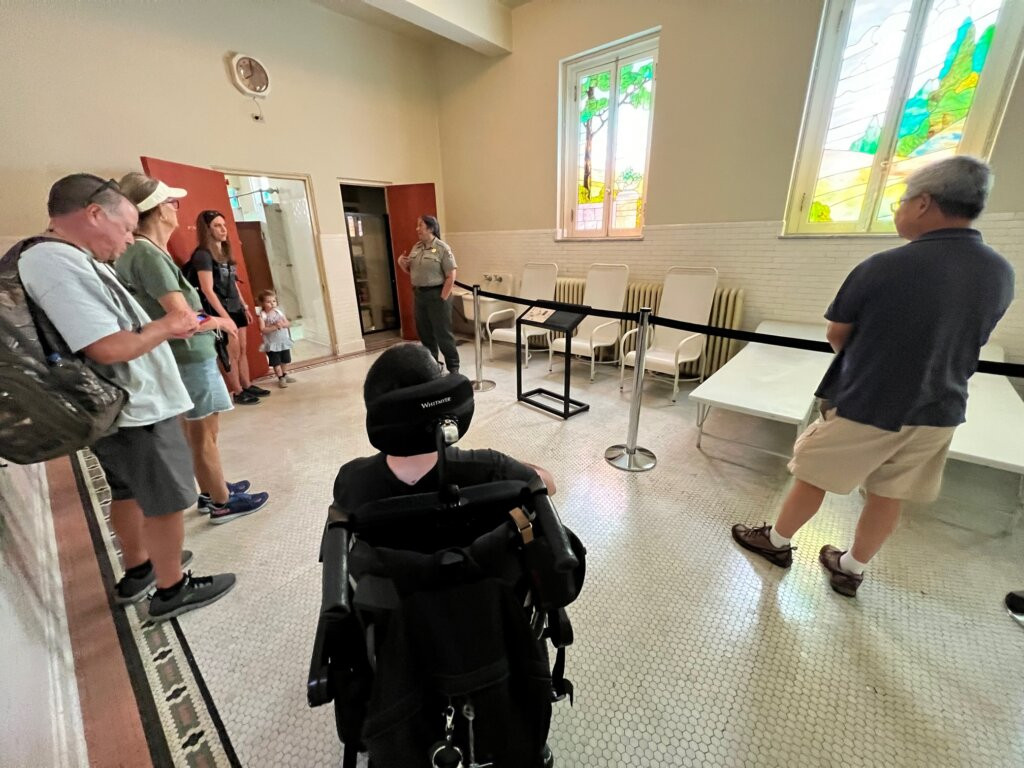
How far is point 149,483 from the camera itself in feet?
4.30

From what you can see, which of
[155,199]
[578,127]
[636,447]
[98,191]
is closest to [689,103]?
[578,127]

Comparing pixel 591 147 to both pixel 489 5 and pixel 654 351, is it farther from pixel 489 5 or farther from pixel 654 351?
pixel 654 351

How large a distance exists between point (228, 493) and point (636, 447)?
244cm

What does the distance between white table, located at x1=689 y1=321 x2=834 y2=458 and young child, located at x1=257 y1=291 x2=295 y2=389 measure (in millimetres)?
3848

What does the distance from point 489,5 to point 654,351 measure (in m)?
4.05

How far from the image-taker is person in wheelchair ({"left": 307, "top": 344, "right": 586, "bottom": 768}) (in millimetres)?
629

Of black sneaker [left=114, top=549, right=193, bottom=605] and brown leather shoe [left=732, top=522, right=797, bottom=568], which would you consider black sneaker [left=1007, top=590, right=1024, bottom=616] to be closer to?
brown leather shoe [left=732, top=522, right=797, bottom=568]

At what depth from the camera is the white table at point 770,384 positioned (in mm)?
2318

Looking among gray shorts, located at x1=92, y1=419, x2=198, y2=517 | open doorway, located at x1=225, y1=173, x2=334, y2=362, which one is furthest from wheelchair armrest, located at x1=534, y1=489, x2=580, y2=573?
open doorway, located at x1=225, y1=173, x2=334, y2=362

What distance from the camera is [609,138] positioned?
424 cm

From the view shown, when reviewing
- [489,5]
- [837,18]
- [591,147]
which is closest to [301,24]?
[489,5]

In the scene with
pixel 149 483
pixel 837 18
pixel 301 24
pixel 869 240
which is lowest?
pixel 149 483

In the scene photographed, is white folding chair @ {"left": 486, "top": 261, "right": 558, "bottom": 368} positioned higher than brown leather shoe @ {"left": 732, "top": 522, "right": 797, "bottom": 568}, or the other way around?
white folding chair @ {"left": 486, "top": 261, "right": 558, "bottom": 368}

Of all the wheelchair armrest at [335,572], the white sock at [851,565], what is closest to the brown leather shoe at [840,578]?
the white sock at [851,565]
